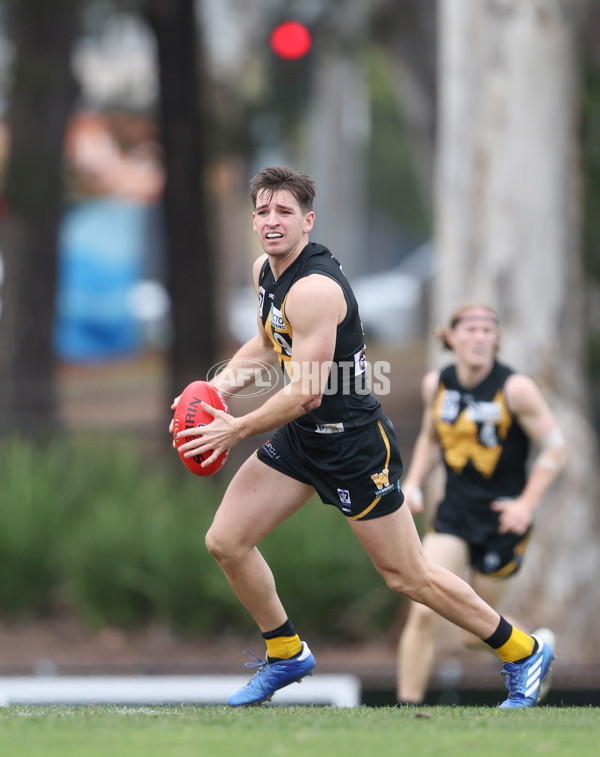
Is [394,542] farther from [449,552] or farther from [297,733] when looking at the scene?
[449,552]

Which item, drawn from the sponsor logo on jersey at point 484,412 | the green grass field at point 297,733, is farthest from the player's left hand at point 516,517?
the green grass field at point 297,733

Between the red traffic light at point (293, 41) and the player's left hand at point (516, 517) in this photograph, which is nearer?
the player's left hand at point (516, 517)

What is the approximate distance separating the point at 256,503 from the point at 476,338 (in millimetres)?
2002

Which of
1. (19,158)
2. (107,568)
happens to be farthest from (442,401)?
(19,158)

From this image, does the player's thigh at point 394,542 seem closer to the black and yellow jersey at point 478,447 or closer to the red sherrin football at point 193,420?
the red sherrin football at point 193,420

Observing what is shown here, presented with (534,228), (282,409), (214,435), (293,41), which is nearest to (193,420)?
(214,435)

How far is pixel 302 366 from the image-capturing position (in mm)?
4918

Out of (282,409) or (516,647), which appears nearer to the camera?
(282,409)

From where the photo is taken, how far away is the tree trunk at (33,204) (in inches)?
568

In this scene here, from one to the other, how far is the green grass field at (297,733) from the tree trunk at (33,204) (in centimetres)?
873

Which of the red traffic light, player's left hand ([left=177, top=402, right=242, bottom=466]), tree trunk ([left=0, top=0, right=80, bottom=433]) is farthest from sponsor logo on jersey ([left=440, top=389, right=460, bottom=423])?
tree trunk ([left=0, top=0, right=80, bottom=433])

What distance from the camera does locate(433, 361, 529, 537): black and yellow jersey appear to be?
22.5ft

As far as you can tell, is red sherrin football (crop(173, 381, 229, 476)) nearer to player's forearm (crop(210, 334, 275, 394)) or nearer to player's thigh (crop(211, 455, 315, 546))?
player's thigh (crop(211, 455, 315, 546))

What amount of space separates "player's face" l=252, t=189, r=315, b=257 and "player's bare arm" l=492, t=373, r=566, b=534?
82.0 inches
